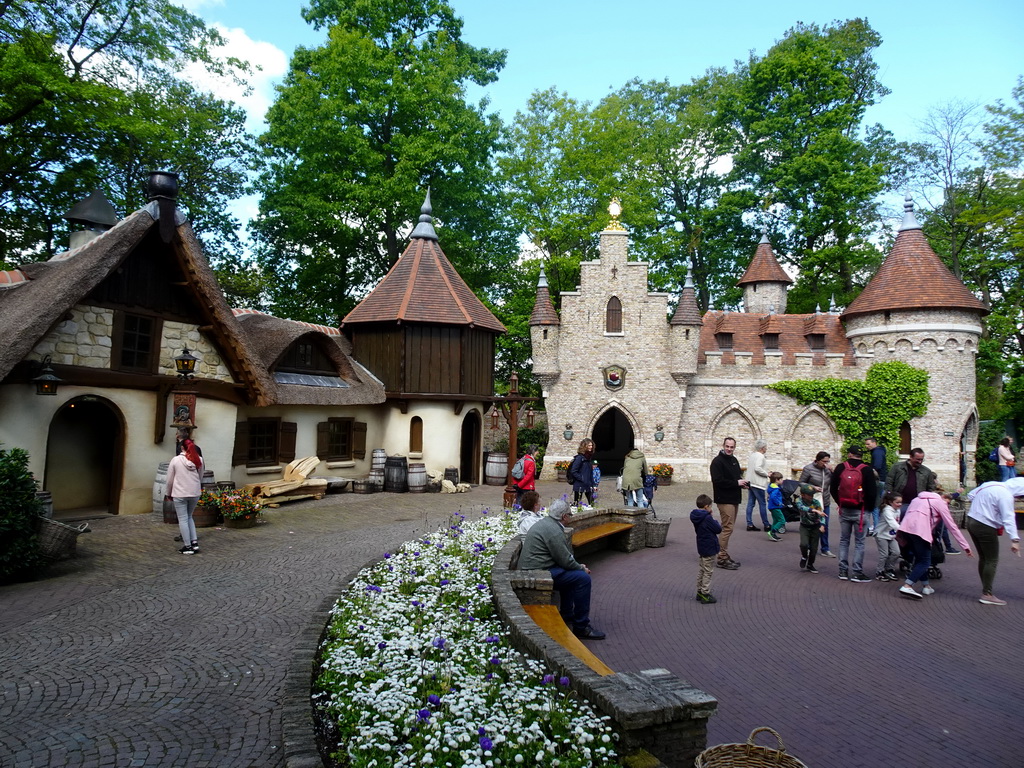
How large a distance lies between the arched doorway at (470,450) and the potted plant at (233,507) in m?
10.3

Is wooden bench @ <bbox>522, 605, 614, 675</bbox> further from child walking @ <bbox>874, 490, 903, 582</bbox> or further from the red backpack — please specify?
child walking @ <bbox>874, 490, 903, 582</bbox>

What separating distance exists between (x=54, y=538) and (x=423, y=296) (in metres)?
12.7

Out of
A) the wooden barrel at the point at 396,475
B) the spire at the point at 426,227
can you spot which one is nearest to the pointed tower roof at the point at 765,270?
the spire at the point at 426,227

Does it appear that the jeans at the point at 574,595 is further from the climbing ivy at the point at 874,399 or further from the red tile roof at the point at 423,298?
the climbing ivy at the point at 874,399

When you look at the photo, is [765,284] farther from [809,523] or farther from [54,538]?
[54,538]

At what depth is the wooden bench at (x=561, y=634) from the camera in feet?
16.9

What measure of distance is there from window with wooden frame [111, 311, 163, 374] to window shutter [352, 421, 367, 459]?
6800mm

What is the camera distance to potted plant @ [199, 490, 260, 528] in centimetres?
1155

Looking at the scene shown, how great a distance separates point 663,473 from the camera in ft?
76.0

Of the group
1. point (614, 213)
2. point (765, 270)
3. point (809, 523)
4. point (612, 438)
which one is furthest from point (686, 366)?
point (809, 523)

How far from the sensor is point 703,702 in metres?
3.84

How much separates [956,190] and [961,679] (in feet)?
103

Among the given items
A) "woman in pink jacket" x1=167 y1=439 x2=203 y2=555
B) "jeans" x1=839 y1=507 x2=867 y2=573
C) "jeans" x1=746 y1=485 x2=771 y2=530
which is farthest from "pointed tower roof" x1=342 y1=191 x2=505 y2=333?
"jeans" x1=839 y1=507 x2=867 y2=573

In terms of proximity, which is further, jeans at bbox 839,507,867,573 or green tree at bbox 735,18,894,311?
green tree at bbox 735,18,894,311
